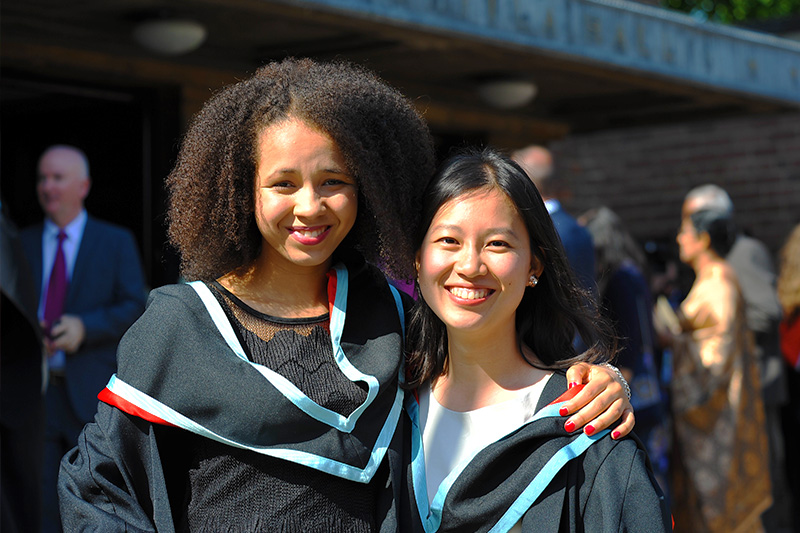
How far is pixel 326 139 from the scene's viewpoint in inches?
90.4

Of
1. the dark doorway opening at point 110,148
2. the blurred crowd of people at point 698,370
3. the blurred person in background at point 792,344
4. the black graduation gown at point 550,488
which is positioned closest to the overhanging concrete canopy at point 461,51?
the dark doorway opening at point 110,148

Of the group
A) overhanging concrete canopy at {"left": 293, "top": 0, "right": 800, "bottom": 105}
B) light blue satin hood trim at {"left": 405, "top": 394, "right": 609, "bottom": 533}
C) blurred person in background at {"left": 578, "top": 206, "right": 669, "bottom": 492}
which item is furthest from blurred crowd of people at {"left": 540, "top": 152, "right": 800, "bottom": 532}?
light blue satin hood trim at {"left": 405, "top": 394, "right": 609, "bottom": 533}

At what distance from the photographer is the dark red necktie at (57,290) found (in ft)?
16.4

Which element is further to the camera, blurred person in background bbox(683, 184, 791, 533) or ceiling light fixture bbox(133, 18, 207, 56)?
blurred person in background bbox(683, 184, 791, 533)

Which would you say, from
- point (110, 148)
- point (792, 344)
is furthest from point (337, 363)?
point (792, 344)

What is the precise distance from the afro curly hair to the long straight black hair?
0.09 meters

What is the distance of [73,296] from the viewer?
507 cm

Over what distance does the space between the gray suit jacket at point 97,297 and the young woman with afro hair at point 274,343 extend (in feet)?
8.45

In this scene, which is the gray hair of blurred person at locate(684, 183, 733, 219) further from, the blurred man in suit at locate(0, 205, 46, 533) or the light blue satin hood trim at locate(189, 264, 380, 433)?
the light blue satin hood trim at locate(189, 264, 380, 433)

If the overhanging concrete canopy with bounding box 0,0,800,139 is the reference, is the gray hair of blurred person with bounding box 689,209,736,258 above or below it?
below

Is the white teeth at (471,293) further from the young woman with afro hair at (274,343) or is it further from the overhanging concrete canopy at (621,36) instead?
the overhanging concrete canopy at (621,36)

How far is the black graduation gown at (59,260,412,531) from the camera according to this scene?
7.01 ft

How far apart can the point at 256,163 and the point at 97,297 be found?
303 cm

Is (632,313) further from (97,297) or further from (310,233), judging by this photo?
(310,233)
